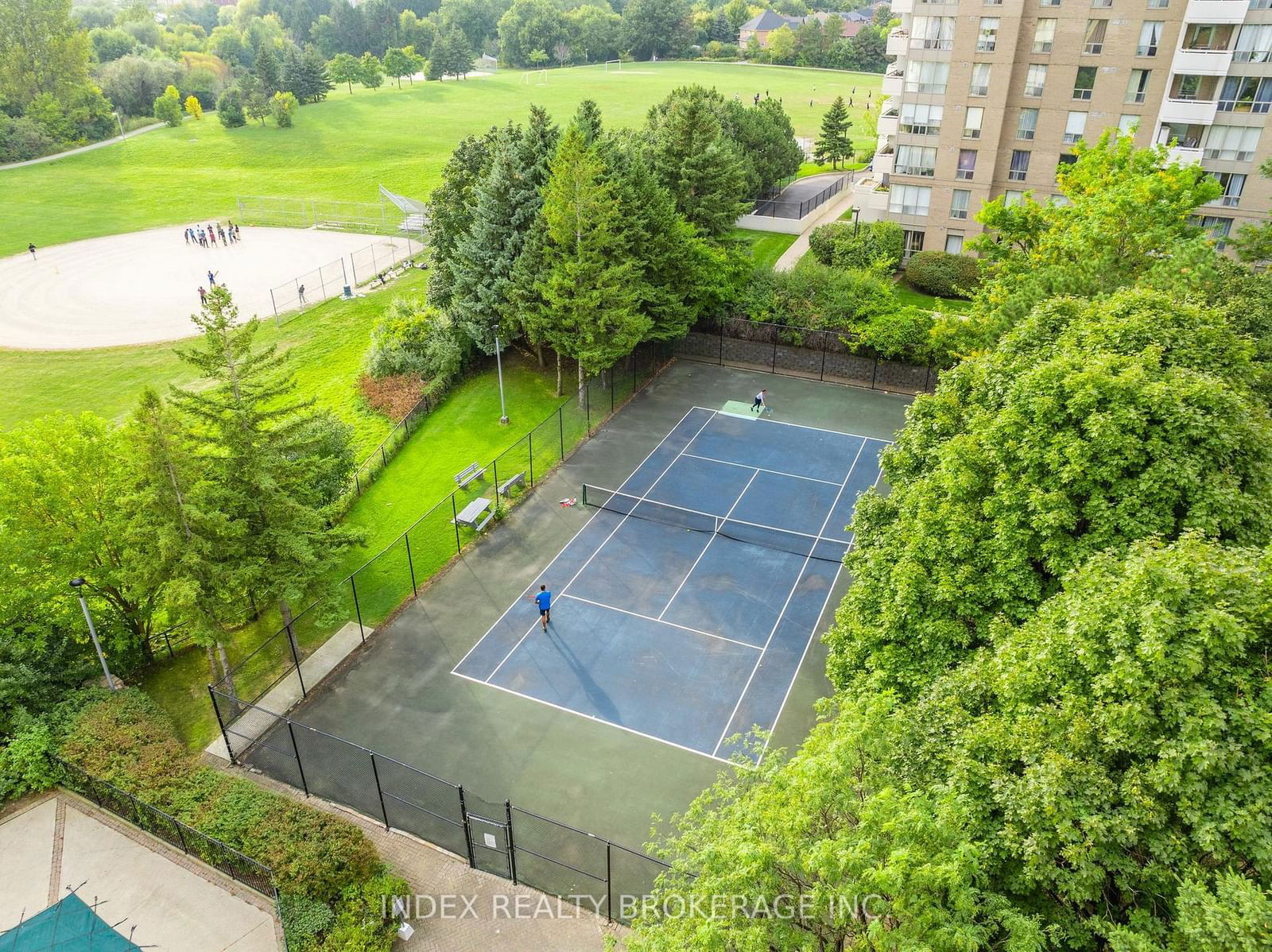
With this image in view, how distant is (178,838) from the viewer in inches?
699

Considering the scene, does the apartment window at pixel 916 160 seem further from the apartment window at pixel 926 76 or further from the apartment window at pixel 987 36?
the apartment window at pixel 987 36

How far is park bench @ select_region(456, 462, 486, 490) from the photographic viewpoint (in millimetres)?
30703

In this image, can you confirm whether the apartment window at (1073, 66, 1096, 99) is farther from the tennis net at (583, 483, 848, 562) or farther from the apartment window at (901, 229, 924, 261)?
the tennis net at (583, 483, 848, 562)

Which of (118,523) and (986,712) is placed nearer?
(986,712)

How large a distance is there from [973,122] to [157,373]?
45989mm

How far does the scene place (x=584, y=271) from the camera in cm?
3306

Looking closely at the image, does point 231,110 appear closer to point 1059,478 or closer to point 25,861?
point 25,861

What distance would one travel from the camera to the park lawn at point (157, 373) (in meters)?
37.7

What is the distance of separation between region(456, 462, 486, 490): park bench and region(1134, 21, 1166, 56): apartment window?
134 feet

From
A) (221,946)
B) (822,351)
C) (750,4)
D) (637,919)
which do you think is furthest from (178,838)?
(750,4)

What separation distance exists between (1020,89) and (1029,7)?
402 cm

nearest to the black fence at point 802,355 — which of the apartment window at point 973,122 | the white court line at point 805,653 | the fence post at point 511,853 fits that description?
the white court line at point 805,653

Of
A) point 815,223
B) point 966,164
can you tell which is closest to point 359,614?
point 966,164

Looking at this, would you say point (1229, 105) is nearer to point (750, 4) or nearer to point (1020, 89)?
point (1020, 89)
